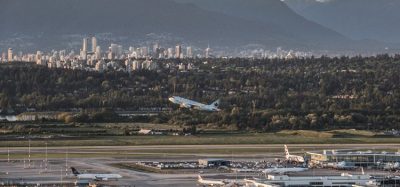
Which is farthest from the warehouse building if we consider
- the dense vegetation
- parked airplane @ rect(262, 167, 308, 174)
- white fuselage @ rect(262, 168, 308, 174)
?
the dense vegetation

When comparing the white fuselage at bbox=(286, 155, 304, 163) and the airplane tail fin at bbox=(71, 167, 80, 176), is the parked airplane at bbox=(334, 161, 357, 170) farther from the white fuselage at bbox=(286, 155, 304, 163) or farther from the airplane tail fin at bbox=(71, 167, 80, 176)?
the airplane tail fin at bbox=(71, 167, 80, 176)

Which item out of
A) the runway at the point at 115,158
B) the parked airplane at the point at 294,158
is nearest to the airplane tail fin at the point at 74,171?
the runway at the point at 115,158

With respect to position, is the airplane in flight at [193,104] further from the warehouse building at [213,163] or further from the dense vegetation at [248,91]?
the warehouse building at [213,163]

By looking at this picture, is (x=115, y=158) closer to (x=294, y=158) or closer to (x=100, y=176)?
(x=294, y=158)

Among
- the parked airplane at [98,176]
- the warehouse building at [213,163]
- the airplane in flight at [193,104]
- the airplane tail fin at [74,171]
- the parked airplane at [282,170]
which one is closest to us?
the parked airplane at [98,176]

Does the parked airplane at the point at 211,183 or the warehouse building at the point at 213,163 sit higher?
the warehouse building at the point at 213,163

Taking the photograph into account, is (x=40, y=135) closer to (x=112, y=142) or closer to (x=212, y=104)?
(x=112, y=142)

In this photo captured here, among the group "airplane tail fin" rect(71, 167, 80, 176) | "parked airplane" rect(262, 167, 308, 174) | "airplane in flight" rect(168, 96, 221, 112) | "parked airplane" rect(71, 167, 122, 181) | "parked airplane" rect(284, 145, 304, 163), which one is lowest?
"parked airplane" rect(71, 167, 122, 181)
